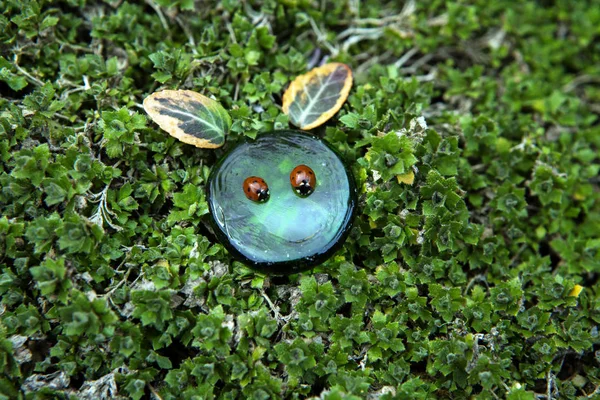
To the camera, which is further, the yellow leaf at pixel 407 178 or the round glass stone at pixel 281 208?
the yellow leaf at pixel 407 178

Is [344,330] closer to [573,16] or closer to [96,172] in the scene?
[96,172]

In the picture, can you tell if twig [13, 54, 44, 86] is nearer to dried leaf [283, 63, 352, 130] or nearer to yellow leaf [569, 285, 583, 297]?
dried leaf [283, 63, 352, 130]

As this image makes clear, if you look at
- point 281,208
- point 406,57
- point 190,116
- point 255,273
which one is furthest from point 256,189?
point 406,57

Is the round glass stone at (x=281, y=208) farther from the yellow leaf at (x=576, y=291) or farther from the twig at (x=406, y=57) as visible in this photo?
the yellow leaf at (x=576, y=291)

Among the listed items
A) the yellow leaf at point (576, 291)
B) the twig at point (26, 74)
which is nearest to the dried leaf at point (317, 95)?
the twig at point (26, 74)

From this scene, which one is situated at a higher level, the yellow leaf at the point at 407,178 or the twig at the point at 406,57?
the twig at the point at 406,57

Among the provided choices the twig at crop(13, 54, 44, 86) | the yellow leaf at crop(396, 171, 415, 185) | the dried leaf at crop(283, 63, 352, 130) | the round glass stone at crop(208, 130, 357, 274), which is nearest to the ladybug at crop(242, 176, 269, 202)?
the round glass stone at crop(208, 130, 357, 274)

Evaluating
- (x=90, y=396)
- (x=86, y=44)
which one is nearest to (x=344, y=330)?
(x=90, y=396)
